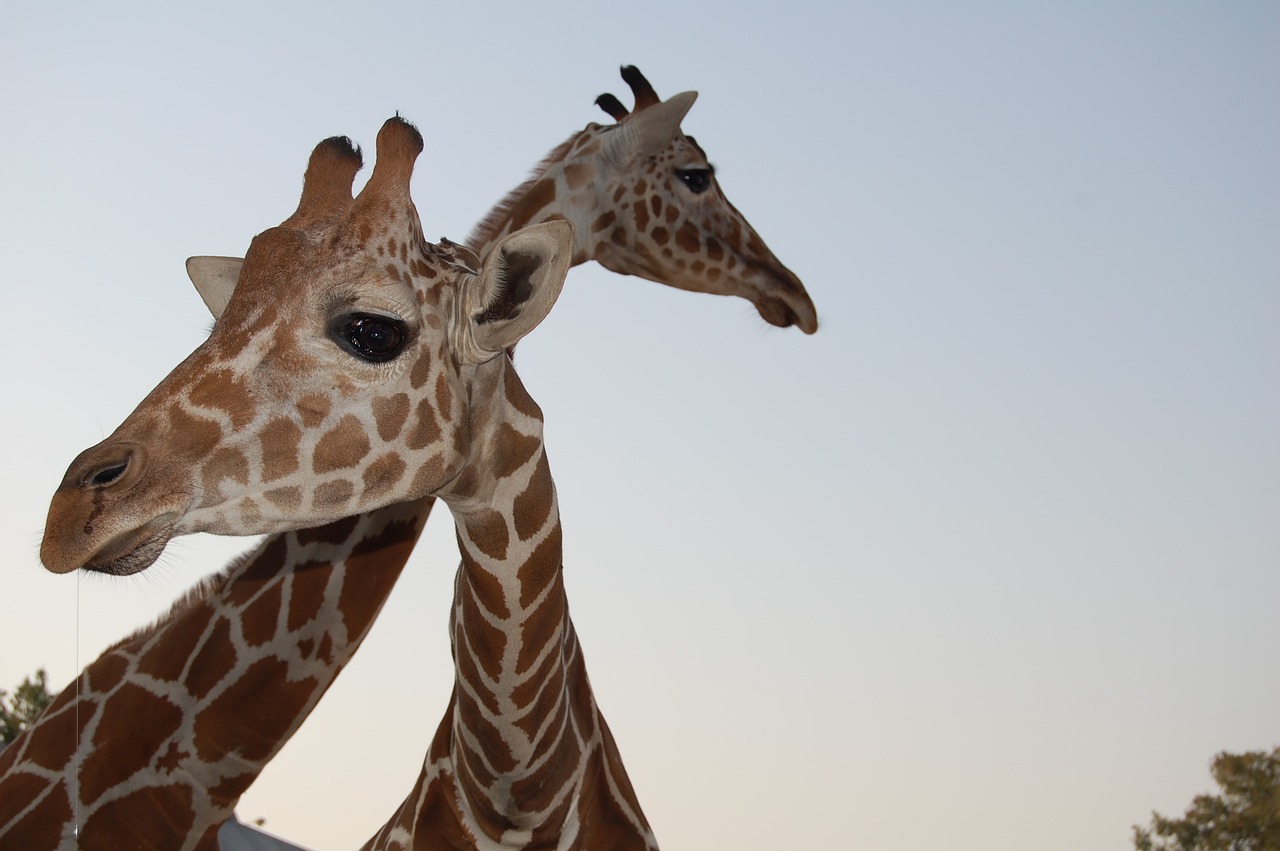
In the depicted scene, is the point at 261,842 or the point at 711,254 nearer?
the point at 261,842

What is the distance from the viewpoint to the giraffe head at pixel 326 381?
11.8 ft

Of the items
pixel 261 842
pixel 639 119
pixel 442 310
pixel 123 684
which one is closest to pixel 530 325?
pixel 442 310

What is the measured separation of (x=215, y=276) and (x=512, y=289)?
1.31 metres

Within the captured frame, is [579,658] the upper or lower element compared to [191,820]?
upper

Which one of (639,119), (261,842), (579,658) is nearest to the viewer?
(579,658)

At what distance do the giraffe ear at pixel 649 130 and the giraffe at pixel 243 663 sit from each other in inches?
142

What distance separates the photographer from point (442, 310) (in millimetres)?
4203

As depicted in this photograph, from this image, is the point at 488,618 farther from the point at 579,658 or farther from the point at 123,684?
the point at 123,684

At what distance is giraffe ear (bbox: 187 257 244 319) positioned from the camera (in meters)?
4.84

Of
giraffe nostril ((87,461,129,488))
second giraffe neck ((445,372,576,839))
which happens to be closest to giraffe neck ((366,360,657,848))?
second giraffe neck ((445,372,576,839))

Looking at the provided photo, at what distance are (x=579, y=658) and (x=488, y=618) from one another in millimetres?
868

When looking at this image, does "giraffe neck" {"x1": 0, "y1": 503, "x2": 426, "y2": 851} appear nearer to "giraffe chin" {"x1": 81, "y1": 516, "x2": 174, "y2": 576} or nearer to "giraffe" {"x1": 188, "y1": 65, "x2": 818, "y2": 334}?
"giraffe chin" {"x1": 81, "y1": 516, "x2": 174, "y2": 576}

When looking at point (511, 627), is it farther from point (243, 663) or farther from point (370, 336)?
point (243, 663)

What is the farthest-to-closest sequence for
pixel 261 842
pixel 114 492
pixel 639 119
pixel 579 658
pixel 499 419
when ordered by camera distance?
pixel 639 119 < pixel 261 842 < pixel 579 658 < pixel 499 419 < pixel 114 492
